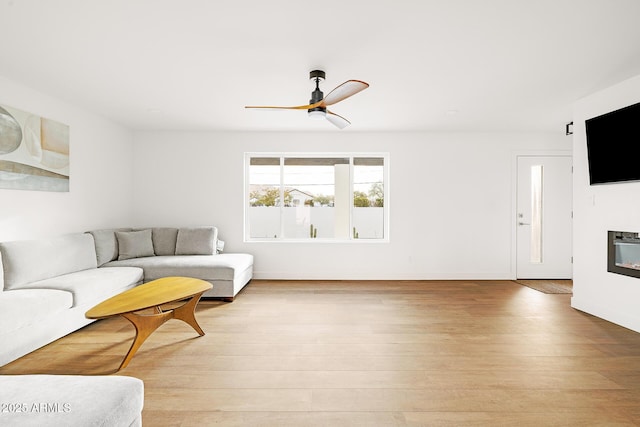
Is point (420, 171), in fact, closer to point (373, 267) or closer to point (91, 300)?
point (373, 267)

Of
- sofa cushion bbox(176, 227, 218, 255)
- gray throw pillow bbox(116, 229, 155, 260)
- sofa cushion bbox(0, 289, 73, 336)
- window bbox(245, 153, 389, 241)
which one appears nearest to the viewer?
sofa cushion bbox(0, 289, 73, 336)

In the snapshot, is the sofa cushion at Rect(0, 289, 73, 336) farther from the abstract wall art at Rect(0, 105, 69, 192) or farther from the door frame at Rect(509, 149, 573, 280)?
the door frame at Rect(509, 149, 573, 280)

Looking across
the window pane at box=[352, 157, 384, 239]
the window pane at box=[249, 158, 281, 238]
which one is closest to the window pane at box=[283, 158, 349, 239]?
the window pane at box=[249, 158, 281, 238]

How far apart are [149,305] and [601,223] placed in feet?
14.9

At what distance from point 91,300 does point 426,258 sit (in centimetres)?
462

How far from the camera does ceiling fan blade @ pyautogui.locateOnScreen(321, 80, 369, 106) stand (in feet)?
8.13

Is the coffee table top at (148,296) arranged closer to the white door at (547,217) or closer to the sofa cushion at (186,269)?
the sofa cushion at (186,269)

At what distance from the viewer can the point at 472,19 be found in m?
2.27

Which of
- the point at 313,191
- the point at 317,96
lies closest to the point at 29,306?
the point at 317,96

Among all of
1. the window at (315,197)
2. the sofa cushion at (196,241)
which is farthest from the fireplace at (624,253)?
the sofa cushion at (196,241)

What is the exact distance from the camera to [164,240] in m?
5.07

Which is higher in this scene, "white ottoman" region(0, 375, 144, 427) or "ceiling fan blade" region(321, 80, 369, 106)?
"ceiling fan blade" region(321, 80, 369, 106)

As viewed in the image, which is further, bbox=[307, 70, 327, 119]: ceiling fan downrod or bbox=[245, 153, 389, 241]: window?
bbox=[245, 153, 389, 241]: window

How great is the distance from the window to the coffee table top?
2413 millimetres
